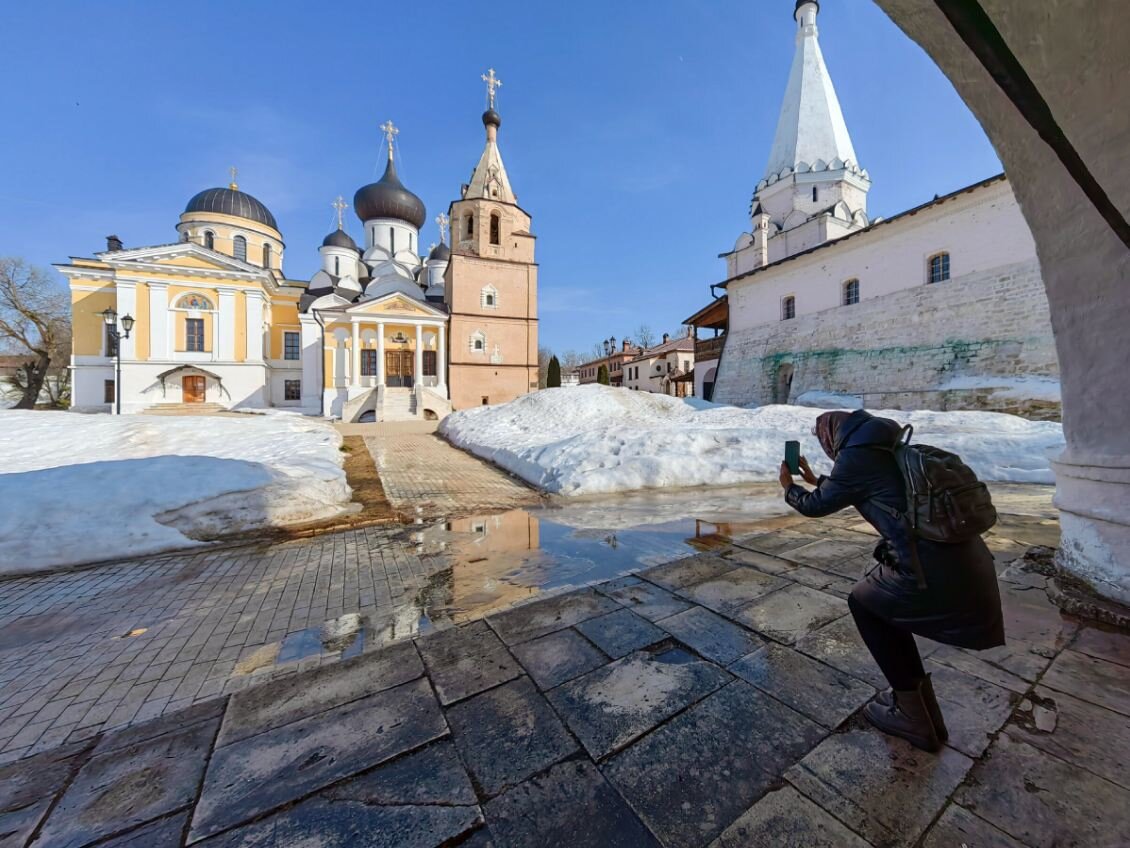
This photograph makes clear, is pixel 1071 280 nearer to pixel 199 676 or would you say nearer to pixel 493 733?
pixel 493 733

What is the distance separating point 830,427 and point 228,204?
5016 cm

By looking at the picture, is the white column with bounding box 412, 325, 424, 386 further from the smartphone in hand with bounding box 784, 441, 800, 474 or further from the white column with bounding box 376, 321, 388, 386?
the smartphone in hand with bounding box 784, 441, 800, 474

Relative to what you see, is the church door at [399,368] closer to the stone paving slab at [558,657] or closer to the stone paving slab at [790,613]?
the stone paving slab at [558,657]

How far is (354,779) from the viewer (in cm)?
181

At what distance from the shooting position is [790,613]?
3.13 m

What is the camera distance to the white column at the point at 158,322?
29.2 meters

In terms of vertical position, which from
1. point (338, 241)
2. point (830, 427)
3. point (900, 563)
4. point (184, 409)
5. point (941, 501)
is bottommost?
point (900, 563)

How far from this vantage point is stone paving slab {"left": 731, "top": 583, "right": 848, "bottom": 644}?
290 cm

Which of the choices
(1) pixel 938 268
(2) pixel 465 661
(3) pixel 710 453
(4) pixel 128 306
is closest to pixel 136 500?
(2) pixel 465 661

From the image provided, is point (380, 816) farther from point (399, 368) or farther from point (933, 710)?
point (399, 368)

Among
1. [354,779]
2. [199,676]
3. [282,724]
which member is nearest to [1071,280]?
[354,779]

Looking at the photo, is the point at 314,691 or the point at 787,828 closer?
the point at 787,828

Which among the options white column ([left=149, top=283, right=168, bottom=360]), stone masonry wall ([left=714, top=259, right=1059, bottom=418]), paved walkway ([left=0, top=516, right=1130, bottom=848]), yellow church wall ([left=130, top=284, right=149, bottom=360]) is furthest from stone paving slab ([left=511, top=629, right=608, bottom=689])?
yellow church wall ([left=130, top=284, right=149, bottom=360])

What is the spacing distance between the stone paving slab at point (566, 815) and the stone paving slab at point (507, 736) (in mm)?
77
